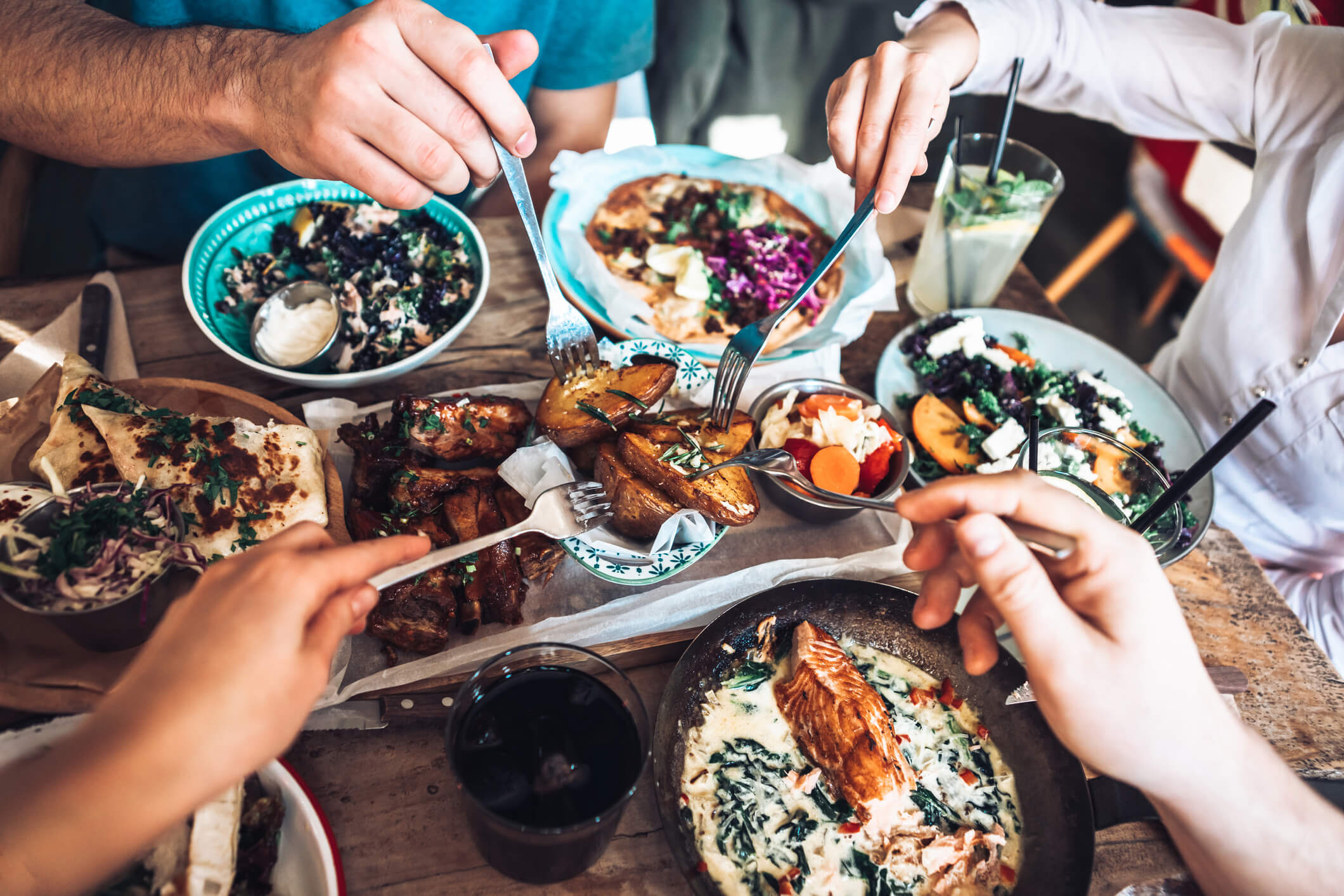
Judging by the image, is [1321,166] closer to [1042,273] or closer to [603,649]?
[603,649]

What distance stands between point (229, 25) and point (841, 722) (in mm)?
2710

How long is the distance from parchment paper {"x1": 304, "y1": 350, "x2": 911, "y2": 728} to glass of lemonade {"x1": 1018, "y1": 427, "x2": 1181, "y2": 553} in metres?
0.43

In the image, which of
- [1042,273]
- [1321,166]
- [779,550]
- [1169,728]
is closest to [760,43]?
[1042,273]

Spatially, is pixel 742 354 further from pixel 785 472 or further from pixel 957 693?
pixel 957 693

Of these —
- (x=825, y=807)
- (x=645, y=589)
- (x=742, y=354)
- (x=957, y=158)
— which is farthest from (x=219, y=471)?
(x=957, y=158)

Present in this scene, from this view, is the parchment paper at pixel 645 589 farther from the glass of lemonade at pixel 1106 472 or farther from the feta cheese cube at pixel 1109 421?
the feta cheese cube at pixel 1109 421

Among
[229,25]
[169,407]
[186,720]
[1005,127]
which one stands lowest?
[169,407]

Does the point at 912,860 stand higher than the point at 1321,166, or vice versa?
the point at 1321,166

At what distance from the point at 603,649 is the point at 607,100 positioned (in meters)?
2.71

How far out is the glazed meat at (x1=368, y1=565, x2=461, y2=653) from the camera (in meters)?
1.50

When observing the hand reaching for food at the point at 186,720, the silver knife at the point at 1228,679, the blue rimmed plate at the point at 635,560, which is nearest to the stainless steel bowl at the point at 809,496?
the blue rimmed plate at the point at 635,560

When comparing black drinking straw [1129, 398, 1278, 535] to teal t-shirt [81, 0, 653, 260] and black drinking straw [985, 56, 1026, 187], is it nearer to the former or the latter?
black drinking straw [985, 56, 1026, 187]

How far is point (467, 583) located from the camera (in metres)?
1.61

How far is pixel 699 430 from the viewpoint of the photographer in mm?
1797
